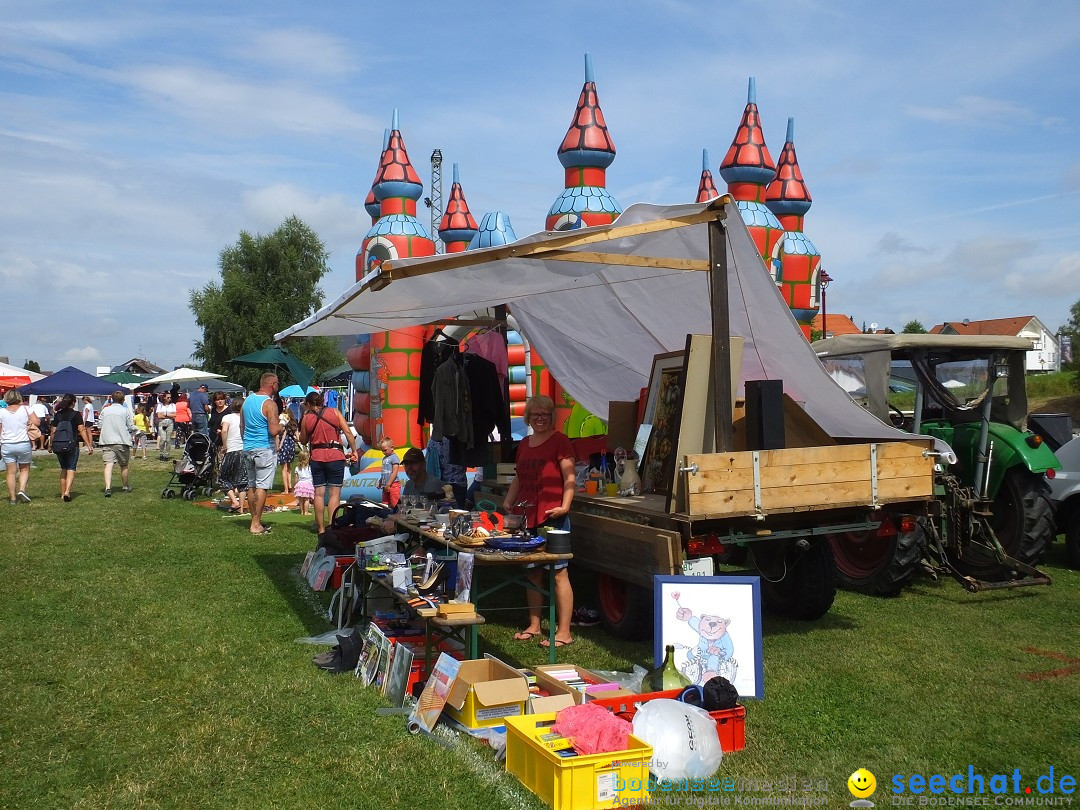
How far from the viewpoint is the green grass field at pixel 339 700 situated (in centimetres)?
409

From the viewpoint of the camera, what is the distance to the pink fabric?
3.82m

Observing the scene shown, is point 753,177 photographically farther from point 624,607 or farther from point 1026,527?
point 624,607

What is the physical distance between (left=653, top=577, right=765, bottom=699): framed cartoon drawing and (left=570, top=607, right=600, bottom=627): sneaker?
174 cm

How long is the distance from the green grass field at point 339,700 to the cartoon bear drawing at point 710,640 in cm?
31

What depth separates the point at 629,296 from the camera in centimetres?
795

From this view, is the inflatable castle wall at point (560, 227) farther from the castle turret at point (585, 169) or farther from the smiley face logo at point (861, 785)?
the smiley face logo at point (861, 785)

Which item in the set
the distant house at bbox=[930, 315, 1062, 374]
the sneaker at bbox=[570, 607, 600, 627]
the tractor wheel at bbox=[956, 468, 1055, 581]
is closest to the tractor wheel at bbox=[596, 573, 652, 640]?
the sneaker at bbox=[570, 607, 600, 627]

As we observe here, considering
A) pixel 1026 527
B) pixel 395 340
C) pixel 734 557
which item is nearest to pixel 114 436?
pixel 395 340

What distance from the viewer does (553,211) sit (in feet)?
41.1

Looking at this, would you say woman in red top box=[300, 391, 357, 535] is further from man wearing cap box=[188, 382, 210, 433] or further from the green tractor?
man wearing cap box=[188, 382, 210, 433]

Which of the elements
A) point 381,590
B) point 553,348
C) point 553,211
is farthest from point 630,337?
Answer: point 553,211

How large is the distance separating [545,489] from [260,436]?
592 centimetres

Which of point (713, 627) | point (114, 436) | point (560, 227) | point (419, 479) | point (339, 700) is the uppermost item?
point (560, 227)

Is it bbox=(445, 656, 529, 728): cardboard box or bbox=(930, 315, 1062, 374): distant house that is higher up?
bbox=(930, 315, 1062, 374): distant house
